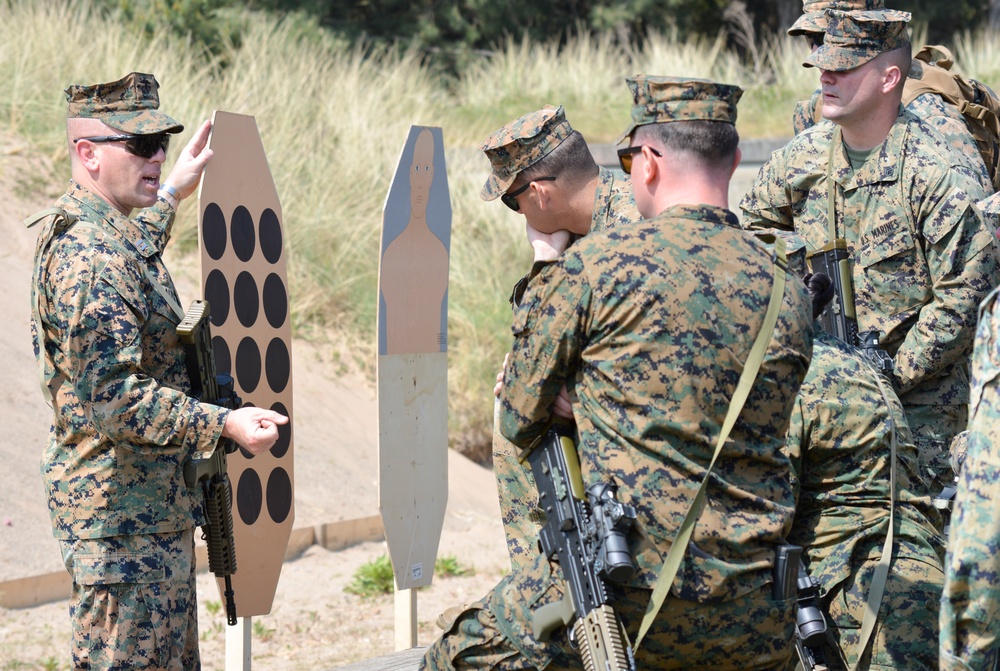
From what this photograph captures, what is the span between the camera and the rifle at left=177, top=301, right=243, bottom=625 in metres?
3.41

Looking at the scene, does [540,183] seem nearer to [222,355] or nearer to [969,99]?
[222,355]

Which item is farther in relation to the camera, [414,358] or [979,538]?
[414,358]

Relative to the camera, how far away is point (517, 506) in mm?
3773

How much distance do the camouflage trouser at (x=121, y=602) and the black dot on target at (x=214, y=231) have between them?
4.05 feet

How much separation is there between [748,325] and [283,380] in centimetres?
262

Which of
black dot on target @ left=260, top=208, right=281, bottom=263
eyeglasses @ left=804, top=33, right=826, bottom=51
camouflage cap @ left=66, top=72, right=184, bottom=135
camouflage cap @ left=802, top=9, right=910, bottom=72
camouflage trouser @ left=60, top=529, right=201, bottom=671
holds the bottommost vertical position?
camouflage trouser @ left=60, top=529, right=201, bottom=671

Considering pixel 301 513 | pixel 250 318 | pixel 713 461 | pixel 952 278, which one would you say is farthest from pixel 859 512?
pixel 301 513

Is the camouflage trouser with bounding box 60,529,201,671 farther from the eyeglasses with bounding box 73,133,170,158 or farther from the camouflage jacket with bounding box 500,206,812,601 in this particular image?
the camouflage jacket with bounding box 500,206,812,601

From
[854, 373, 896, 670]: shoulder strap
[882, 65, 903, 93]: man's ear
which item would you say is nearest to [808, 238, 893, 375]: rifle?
[882, 65, 903, 93]: man's ear

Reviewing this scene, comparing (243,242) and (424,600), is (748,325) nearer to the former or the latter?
(243,242)

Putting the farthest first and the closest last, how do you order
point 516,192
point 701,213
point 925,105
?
point 925,105, point 516,192, point 701,213

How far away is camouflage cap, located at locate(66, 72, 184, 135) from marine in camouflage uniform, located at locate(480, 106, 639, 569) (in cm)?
99

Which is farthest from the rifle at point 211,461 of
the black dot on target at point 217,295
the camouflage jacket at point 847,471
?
the camouflage jacket at point 847,471

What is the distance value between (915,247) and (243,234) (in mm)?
2474
